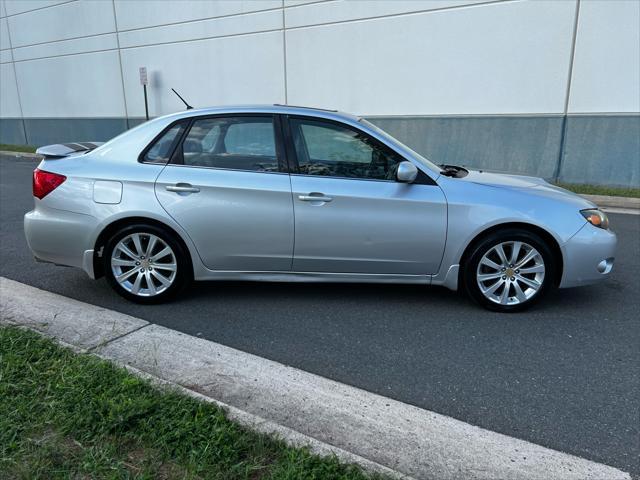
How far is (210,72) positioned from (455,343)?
12792 millimetres

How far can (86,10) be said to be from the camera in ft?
56.1

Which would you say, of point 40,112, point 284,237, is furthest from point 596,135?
point 40,112

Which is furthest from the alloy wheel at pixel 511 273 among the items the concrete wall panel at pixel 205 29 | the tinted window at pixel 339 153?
the concrete wall panel at pixel 205 29

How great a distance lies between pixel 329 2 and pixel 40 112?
45.6 feet

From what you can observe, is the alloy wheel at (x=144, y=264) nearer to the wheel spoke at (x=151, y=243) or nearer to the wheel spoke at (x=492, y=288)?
the wheel spoke at (x=151, y=243)

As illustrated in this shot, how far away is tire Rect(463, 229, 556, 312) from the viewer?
4.02m

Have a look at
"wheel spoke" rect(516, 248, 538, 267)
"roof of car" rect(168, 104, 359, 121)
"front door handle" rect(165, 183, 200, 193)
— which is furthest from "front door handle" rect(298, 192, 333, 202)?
"wheel spoke" rect(516, 248, 538, 267)

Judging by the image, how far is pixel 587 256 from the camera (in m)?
4.01

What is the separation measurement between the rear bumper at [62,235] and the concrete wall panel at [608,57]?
9.17 m

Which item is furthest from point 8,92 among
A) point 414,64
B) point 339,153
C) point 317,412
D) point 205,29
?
point 317,412

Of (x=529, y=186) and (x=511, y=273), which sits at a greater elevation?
(x=529, y=186)

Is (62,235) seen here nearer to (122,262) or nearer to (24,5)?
(122,262)

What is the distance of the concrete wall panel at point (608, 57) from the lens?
8.88 metres

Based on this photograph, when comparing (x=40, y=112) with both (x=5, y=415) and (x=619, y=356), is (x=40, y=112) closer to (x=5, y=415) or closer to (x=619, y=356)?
(x=5, y=415)
